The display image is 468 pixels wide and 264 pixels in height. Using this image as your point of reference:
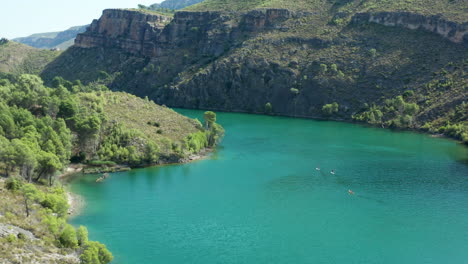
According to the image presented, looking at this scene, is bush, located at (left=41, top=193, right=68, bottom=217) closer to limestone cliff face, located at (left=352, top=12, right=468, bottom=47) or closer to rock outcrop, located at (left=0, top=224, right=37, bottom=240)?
rock outcrop, located at (left=0, top=224, right=37, bottom=240)

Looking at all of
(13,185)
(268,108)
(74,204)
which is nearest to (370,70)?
(268,108)

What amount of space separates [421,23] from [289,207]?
128m

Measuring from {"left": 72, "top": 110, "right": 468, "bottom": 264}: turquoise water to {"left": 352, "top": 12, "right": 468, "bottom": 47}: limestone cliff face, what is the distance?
62457 mm

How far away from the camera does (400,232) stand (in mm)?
69250

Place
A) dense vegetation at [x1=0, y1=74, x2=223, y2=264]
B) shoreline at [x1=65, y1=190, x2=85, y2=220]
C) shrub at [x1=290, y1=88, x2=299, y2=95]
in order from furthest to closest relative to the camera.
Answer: shrub at [x1=290, y1=88, x2=299, y2=95] → shoreline at [x1=65, y1=190, x2=85, y2=220] → dense vegetation at [x1=0, y1=74, x2=223, y2=264]

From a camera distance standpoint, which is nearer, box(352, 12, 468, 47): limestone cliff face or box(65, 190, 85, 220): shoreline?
box(65, 190, 85, 220): shoreline

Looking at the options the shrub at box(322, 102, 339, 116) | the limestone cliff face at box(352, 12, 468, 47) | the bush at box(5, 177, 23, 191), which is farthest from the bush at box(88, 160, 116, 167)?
the limestone cliff face at box(352, 12, 468, 47)

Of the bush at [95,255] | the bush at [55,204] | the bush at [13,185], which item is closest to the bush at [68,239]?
the bush at [95,255]

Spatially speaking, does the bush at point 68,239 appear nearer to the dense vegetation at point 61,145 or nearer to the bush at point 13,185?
the dense vegetation at point 61,145

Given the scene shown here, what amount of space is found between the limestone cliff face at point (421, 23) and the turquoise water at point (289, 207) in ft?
205

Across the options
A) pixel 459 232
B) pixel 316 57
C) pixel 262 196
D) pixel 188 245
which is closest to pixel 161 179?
pixel 262 196

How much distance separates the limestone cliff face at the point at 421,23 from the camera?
550 feet

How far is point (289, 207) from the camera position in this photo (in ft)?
258

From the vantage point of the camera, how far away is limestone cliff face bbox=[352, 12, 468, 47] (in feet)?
550
